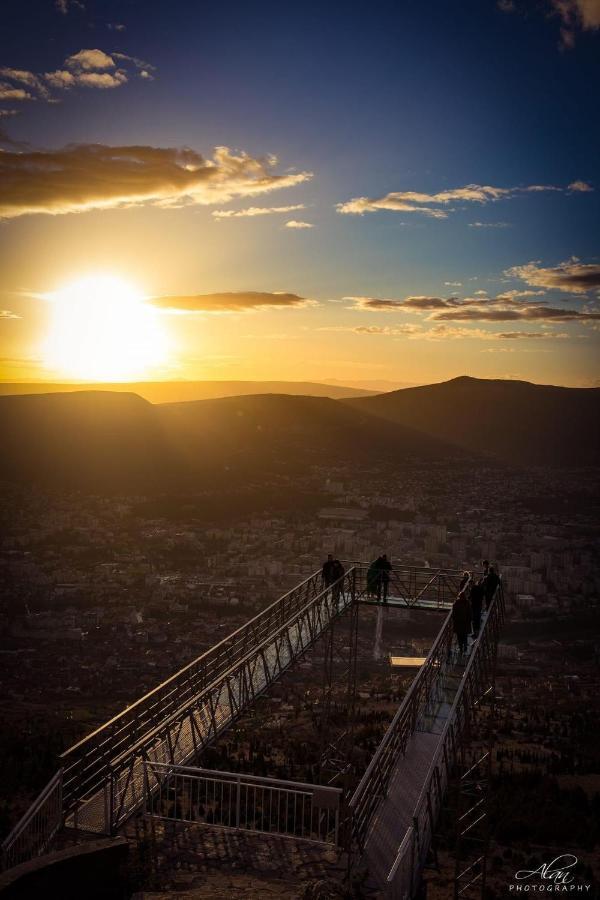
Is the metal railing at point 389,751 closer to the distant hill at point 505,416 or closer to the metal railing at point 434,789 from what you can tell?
the metal railing at point 434,789

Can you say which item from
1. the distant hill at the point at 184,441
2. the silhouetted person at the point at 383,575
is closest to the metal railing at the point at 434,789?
the silhouetted person at the point at 383,575

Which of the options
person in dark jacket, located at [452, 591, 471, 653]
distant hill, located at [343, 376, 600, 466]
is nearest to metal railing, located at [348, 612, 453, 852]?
person in dark jacket, located at [452, 591, 471, 653]

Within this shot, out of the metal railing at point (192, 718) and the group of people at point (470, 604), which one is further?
the group of people at point (470, 604)

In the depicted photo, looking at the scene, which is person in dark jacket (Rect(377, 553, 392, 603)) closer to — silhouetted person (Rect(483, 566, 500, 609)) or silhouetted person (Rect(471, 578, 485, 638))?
silhouetted person (Rect(483, 566, 500, 609))

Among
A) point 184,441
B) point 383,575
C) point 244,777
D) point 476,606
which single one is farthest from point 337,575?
point 184,441
